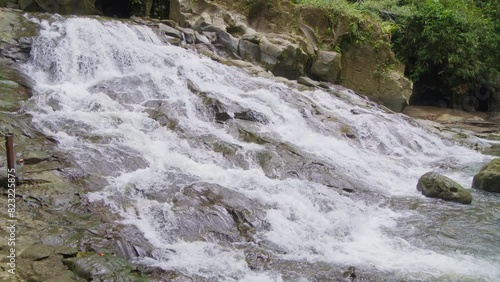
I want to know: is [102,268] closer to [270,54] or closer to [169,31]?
[169,31]

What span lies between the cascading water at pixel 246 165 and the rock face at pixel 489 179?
304 millimetres

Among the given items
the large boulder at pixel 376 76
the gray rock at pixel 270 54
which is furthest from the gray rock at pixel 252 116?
the large boulder at pixel 376 76

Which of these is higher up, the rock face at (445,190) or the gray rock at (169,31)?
the gray rock at (169,31)

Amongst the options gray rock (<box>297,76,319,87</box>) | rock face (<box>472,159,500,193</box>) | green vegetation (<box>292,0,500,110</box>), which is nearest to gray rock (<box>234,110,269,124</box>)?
gray rock (<box>297,76,319,87</box>)

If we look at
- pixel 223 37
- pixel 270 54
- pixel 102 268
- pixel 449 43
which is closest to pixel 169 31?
pixel 223 37

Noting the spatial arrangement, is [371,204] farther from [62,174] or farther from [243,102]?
→ [62,174]

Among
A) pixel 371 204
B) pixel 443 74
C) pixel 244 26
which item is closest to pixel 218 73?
pixel 244 26

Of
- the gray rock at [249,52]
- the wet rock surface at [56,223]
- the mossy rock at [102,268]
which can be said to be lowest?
the wet rock surface at [56,223]

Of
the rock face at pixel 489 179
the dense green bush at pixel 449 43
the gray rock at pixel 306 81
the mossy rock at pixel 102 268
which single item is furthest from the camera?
the dense green bush at pixel 449 43

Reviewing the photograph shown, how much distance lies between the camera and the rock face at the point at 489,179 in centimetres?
940

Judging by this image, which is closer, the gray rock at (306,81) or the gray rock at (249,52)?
the gray rock at (306,81)

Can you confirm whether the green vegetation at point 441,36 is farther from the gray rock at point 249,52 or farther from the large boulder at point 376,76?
the gray rock at point 249,52

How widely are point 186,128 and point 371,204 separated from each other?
408 centimetres

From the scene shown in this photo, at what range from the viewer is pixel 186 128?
973 centimetres
